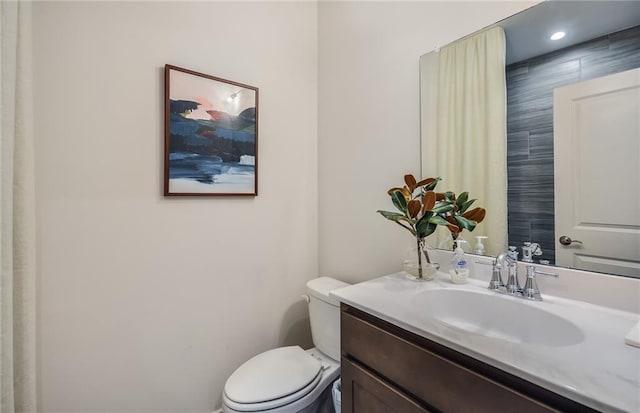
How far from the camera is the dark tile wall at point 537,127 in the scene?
2.94 feet

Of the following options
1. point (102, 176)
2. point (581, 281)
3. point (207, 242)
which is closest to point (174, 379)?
point (207, 242)

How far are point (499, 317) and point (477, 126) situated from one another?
0.73 meters

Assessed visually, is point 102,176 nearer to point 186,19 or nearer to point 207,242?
point 207,242

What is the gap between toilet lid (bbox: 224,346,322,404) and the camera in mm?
1128

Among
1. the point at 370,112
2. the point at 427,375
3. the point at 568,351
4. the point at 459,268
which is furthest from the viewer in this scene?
the point at 370,112

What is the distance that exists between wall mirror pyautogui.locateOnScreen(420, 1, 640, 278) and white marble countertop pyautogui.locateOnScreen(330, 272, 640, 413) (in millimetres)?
190

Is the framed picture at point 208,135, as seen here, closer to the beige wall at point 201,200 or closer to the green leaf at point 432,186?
the beige wall at point 201,200

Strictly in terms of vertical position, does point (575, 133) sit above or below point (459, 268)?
above

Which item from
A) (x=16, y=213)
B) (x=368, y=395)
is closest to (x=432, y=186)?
(x=368, y=395)

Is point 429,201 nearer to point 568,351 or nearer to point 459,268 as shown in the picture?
point 459,268

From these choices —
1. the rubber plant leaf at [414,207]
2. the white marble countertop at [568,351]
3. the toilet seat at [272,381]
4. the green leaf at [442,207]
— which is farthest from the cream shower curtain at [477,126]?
the toilet seat at [272,381]

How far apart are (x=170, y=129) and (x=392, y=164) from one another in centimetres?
109

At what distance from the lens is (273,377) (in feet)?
4.01

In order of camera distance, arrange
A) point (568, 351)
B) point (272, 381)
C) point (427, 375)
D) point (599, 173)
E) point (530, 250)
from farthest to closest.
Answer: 1. point (272, 381)
2. point (530, 250)
3. point (599, 173)
4. point (427, 375)
5. point (568, 351)
